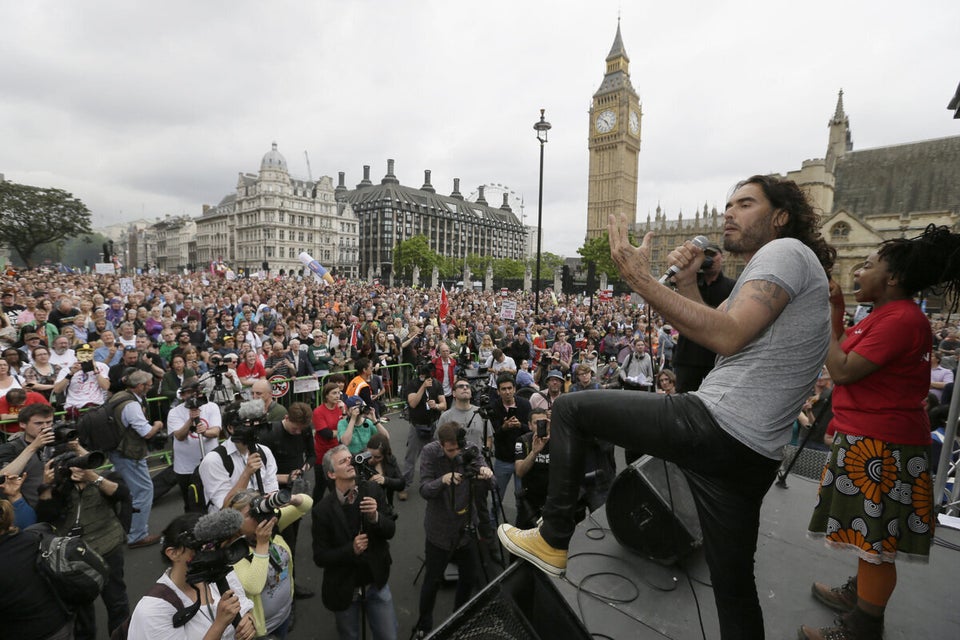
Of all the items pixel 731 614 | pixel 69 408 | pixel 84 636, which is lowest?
pixel 84 636

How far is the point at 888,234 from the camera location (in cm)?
4394

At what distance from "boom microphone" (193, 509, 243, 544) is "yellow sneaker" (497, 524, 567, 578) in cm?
166

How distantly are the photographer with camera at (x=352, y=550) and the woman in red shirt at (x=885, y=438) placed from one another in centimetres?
285

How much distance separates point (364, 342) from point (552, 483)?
10383 millimetres

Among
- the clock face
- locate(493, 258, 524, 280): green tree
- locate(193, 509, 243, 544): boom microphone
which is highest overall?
the clock face

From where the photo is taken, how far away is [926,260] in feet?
7.65

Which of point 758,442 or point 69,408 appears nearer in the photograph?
point 758,442

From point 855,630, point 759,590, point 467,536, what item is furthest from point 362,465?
point 855,630

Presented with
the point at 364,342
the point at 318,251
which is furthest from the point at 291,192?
the point at 364,342

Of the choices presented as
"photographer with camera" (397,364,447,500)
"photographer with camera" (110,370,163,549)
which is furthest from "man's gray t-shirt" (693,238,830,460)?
"photographer with camera" (110,370,163,549)

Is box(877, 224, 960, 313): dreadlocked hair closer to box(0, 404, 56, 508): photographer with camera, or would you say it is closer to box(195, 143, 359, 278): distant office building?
box(0, 404, 56, 508): photographer with camera

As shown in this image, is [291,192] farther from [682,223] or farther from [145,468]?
[145,468]

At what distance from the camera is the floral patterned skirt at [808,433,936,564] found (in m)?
2.21

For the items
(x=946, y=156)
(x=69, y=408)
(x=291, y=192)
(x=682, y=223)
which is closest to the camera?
(x=69, y=408)
